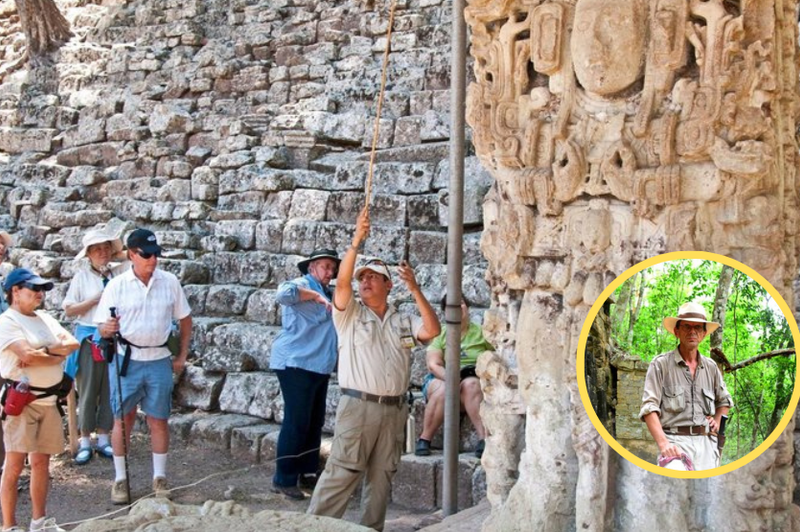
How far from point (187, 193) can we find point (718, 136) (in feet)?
25.8

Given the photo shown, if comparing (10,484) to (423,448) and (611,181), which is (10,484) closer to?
(423,448)

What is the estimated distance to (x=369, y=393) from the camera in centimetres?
518

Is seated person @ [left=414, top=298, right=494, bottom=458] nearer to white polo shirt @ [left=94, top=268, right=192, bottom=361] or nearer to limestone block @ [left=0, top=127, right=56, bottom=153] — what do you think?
white polo shirt @ [left=94, top=268, right=192, bottom=361]

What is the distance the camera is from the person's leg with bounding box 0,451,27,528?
5.35 metres

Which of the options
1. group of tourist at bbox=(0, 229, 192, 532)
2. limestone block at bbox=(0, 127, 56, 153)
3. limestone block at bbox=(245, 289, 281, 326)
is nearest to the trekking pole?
group of tourist at bbox=(0, 229, 192, 532)

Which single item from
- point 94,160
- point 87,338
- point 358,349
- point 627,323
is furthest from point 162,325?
point 94,160

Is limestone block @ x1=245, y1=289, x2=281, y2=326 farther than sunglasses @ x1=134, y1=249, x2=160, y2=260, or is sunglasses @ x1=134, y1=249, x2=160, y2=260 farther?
limestone block @ x1=245, y1=289, x2=281, y2=326

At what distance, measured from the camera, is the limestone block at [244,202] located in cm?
989

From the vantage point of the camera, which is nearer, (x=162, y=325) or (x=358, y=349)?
(x=358, y=349)

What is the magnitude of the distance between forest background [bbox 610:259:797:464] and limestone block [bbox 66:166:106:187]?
9.34 meters

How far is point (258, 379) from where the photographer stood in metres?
7.93

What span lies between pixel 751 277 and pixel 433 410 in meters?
3.14

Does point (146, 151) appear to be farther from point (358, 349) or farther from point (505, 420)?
point (505, 420)

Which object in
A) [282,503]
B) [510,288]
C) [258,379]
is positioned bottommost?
[282,503]
